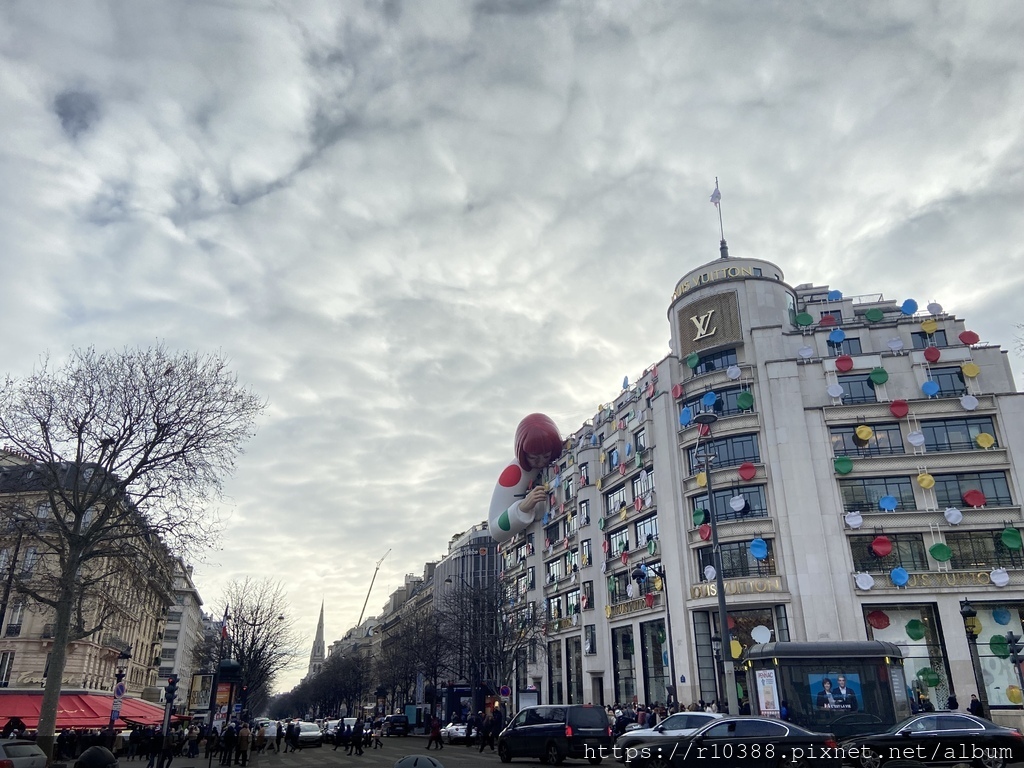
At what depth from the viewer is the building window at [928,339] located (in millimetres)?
42406

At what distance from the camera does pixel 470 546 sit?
102m

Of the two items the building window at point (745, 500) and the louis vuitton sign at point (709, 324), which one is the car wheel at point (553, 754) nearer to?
the building window at point (745, 500)

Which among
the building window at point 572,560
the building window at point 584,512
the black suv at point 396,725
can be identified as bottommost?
the black suv at point 396,725

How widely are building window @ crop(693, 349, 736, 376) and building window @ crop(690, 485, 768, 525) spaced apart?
25.4 feet

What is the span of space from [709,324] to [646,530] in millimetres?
14388

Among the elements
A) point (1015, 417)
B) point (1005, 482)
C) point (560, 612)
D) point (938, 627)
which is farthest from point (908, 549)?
point (560, 612)

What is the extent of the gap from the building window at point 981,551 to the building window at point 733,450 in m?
10.8

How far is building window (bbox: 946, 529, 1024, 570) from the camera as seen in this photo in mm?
36438

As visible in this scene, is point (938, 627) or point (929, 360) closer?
point (938, 627)

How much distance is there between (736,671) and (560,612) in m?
22.0

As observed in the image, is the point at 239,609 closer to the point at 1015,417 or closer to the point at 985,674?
the point at 985,674

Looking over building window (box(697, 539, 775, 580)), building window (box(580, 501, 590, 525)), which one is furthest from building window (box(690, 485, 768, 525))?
building window (box(580, 501, 590, 525))

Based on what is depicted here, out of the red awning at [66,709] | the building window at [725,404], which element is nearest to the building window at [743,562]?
the building window at [725,404]

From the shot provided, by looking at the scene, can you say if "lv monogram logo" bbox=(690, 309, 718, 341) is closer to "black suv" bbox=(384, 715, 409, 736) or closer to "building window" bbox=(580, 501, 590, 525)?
"building window" bbox=(580, 501, 590, 525)
